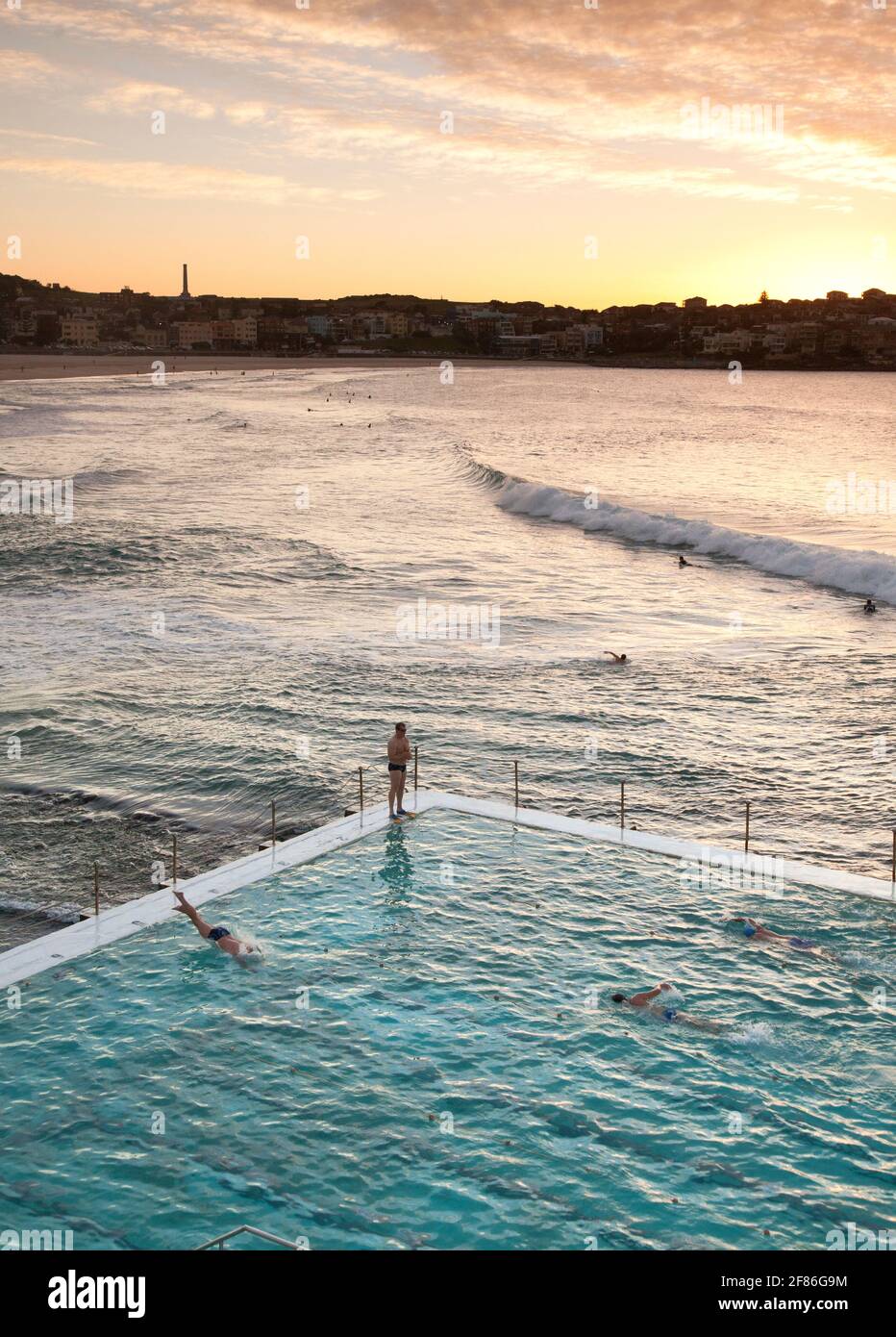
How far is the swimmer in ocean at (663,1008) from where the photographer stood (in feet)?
40.9

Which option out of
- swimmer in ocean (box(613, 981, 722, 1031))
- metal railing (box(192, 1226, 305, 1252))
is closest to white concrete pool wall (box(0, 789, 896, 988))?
swimmer in ocean (box(613, 981, 722, 1031))

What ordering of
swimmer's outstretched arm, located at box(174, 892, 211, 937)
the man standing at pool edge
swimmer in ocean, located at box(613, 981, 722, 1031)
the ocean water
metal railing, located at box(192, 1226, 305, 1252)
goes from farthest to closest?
the ocean water, the man standing at pool edge, swimmer's outstretched arm, located at box(174, 892, 211, 937), swimmer in ocean, located at box(613, 981, 722, 1031), metal railing, located at box(192, 1226, 305, 1252)

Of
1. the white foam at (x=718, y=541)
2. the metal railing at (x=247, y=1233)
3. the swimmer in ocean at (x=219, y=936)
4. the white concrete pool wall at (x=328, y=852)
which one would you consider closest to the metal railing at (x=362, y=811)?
the white concrete pool wall at (x=328, y=852)

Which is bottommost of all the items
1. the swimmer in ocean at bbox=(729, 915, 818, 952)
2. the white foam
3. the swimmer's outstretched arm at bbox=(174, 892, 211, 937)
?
the swimmer in ocean at bbox=(729, 915, 818, 952)

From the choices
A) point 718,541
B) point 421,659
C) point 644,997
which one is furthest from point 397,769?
point 718,541

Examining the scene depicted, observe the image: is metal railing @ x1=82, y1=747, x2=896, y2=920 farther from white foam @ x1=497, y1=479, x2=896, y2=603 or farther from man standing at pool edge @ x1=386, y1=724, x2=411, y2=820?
white foam @ x1=497, y1=479, x2=896, y2=603

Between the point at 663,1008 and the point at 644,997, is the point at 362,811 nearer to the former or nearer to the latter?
the point at 644,997

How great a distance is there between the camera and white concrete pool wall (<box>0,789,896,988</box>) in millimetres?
13898

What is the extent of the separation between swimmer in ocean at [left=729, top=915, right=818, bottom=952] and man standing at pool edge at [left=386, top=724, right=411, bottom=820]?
5.37 metres

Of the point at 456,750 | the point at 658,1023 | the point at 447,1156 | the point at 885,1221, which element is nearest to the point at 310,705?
the point at 456,750

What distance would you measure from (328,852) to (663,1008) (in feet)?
19.0

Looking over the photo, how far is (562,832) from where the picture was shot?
700 inches
